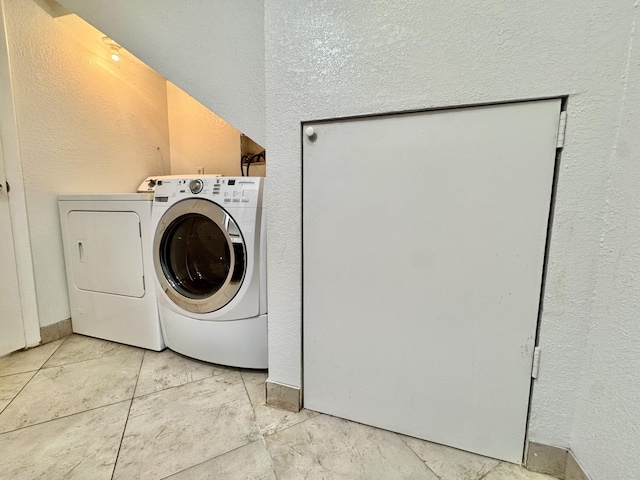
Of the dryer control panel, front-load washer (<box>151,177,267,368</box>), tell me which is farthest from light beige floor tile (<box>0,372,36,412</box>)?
the dryer control panel

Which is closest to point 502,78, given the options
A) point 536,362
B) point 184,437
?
point 536,362

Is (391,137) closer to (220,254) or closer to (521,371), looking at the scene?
(521,371)

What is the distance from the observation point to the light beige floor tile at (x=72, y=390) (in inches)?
47.4

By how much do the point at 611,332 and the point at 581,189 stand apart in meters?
0.40

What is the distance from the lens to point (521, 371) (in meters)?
0.94

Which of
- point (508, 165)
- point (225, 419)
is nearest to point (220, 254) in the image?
point (225, 419)

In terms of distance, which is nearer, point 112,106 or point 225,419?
point 225,419

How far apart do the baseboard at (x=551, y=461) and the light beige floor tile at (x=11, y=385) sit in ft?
6.82

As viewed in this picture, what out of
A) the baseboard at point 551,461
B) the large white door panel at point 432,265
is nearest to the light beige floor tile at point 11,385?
the large white door panel at point 432,265

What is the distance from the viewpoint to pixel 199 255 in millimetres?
1669

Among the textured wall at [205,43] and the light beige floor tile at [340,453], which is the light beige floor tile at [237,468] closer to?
the light beige floor tile at [340,453]

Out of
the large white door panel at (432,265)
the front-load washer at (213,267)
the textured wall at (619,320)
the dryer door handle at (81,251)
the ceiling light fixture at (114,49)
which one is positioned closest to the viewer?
the textured wall at (619,320)

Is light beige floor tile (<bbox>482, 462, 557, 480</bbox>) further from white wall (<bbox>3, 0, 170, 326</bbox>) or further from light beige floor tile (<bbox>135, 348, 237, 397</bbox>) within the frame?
white wall (<bbox>3, 0, 170, 326</bbox>)

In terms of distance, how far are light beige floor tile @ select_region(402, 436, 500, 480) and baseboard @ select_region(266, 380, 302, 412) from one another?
1.52 ft
